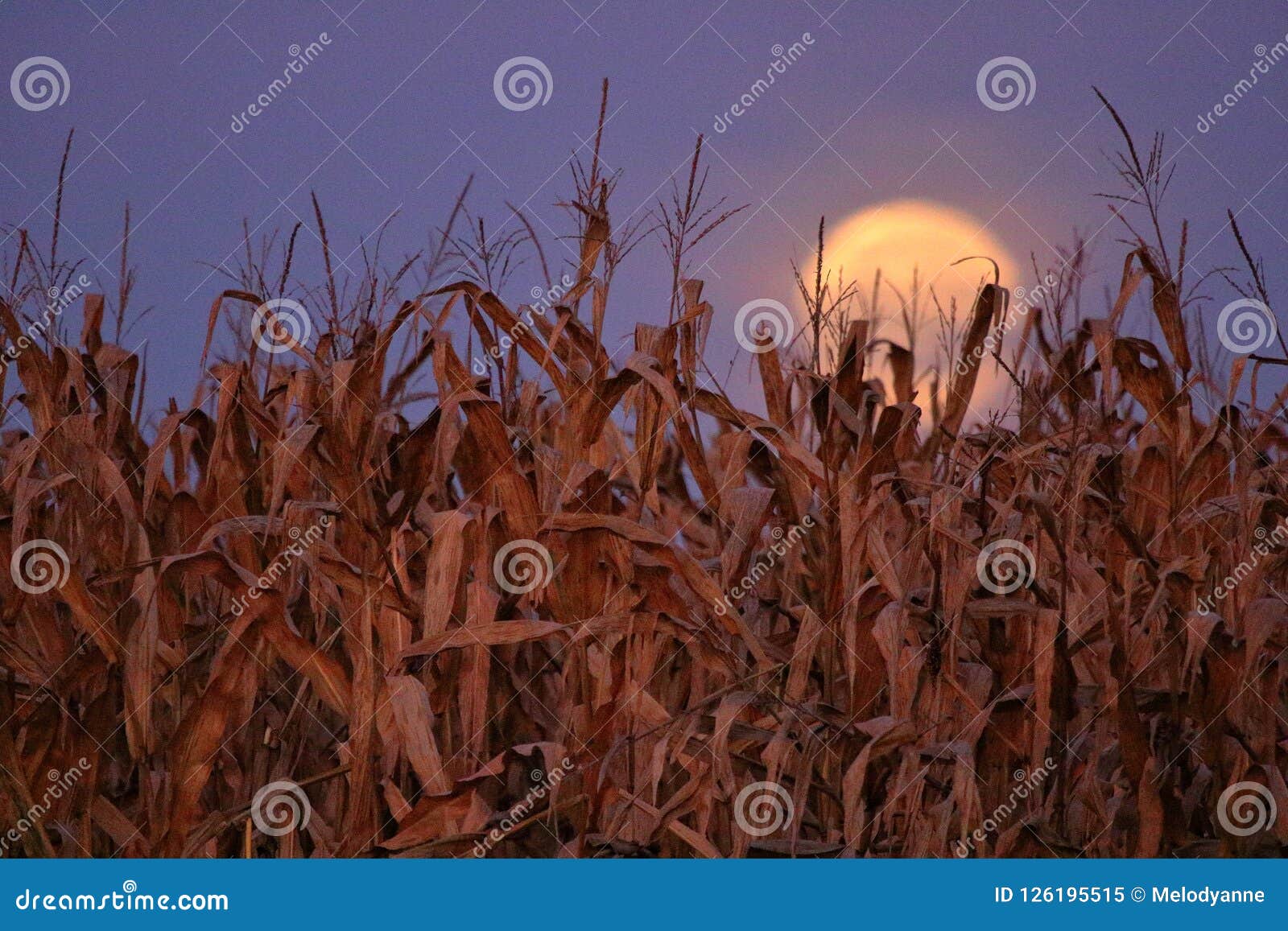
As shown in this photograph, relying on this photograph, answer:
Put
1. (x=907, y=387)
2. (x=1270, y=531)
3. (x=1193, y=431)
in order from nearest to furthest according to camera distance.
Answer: (x=1270, y=531) < (x=1193, y=431) < (x=907, y=387)

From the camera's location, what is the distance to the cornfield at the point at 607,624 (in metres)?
2.72

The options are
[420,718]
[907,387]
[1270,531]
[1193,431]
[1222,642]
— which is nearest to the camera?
[420,718]

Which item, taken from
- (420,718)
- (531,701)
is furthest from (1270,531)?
(420,718)

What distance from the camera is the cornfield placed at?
8.93 feet

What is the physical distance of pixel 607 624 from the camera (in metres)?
2.73

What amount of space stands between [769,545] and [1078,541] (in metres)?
0.78

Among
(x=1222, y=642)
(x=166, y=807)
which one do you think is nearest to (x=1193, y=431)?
(x=1222, y=642)

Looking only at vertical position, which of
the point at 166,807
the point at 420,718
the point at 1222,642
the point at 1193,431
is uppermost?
the point at 1193,431

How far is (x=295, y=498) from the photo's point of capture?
9.78 ft

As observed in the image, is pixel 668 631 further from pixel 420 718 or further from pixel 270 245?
pixel 270 245

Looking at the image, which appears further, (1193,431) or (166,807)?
(1193,431)

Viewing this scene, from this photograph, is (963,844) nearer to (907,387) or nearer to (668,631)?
(668,631)

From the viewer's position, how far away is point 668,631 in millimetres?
2742
